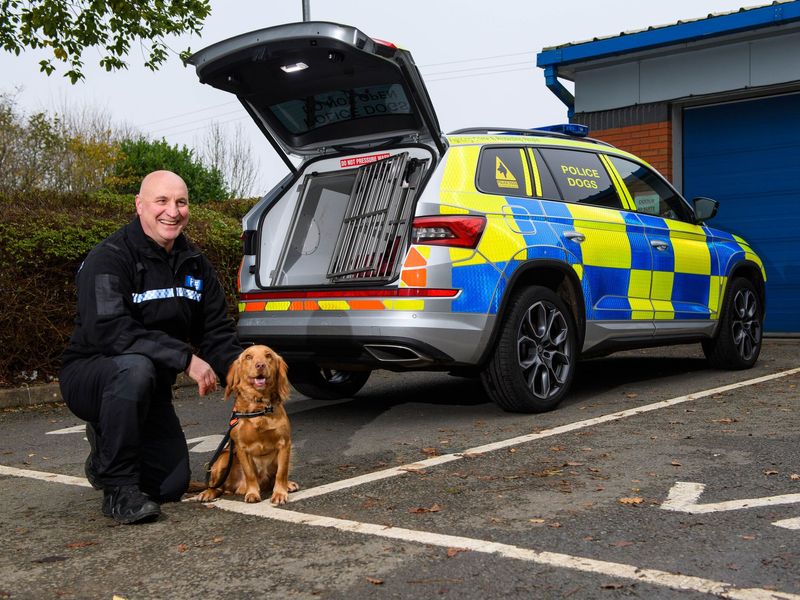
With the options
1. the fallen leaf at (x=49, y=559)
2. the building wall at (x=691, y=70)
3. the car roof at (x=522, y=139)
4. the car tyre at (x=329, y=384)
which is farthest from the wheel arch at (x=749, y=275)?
the fallen leaf at (x=49, y=559)

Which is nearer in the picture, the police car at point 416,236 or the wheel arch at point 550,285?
the police car at point 416,236

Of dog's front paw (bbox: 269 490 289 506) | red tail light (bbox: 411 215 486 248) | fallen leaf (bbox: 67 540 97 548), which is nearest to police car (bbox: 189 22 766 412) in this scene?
red tail light (bbox: 411 215 486 248)

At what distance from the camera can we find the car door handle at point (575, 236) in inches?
239

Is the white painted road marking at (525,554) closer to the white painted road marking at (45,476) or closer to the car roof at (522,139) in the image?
the white painted road marking at (45,476)

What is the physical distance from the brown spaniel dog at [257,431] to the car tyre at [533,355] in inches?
75.0

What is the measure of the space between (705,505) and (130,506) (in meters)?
Result: 2.26

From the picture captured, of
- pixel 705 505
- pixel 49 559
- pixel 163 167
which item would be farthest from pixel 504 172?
pixel 163 167

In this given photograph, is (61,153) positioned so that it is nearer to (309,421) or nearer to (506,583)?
(309,421)

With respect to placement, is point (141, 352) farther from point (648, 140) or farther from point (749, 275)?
point (648, 140)

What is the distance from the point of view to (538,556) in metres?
3.09

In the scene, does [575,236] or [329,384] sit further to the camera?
[329,384]

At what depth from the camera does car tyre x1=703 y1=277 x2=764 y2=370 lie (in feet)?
25.7

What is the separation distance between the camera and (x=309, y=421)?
6152 mm

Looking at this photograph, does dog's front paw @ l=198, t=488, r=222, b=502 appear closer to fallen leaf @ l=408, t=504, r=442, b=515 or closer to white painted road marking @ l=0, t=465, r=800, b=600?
white painted road marking @ l=0, t=465, r=800, b=600
